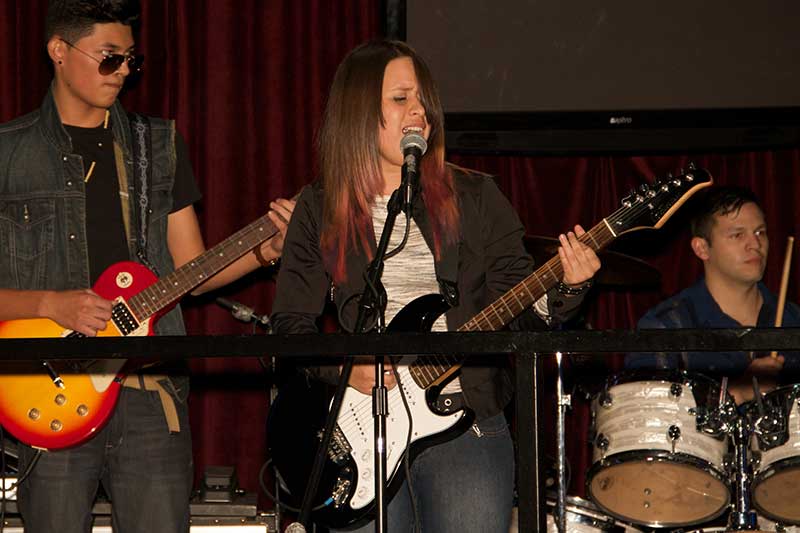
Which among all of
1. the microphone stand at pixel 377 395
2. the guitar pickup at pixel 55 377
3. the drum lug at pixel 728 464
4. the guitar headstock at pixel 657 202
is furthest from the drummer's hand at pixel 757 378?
the guitar pickup at pixel 55 377

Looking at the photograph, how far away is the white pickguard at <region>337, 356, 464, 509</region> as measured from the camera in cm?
267

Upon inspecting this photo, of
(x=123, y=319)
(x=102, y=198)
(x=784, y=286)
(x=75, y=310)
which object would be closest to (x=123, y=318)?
(x=123, y=319)

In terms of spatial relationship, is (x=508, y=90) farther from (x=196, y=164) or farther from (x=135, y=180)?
(x=135, y=180)

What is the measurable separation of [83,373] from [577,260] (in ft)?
4.20

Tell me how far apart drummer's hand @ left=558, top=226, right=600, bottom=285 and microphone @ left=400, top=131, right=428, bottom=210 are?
0.49 metres

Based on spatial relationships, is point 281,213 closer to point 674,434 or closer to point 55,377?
point 55,377

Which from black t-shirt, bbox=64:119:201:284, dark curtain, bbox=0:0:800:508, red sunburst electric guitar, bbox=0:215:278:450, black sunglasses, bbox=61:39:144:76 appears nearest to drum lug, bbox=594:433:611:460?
dark curtain, bbox=0:0:800:508

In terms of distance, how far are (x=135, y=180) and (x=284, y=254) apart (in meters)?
0.61

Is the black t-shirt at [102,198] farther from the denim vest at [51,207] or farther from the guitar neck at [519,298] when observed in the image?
the guitar neck at [519,298]

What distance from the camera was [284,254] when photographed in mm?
2900

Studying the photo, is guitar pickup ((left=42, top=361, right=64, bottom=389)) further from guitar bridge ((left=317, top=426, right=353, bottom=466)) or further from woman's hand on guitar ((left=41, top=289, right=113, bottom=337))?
guitar bridge ((left=317, top=426, right=353, bottom=466))

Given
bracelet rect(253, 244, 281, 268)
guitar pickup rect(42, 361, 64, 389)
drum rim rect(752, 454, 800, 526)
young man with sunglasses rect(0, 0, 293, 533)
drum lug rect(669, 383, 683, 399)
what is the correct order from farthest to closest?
drum lug rect(669, 383, 683, 399), drum rim rect(752, 454, 800, 526), bracelet rect(253, 244, 281, 268), guitar pickup rect(42, 361, 64, 389), young man with sunglasses rect(0, 0, 293, 533)

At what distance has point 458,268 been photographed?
9.15 feet

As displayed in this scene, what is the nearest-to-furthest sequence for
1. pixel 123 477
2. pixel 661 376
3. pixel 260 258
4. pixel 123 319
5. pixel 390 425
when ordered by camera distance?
pixel 390 425
pixel 123 477
pixel 123 319
pixel 260 258
pixel 661 376
